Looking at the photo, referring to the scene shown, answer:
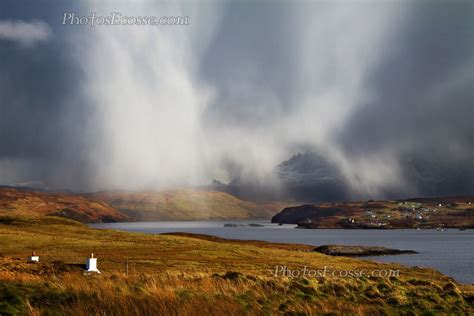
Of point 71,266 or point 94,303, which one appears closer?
point 94,303

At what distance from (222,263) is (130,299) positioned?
157ft

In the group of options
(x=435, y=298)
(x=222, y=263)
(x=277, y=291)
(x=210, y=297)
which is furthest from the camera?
(x=222, y=263)

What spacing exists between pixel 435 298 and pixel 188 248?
60485mm

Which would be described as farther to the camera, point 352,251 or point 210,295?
point 352,251

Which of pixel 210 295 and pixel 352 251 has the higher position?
pixel 210 295

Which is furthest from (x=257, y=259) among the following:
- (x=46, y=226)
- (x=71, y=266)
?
(x=46, y=226)

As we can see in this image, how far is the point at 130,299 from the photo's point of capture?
1655 centimetres

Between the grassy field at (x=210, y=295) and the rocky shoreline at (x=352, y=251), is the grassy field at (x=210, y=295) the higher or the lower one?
the higher one

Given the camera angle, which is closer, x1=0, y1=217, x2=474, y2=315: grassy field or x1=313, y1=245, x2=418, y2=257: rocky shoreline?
x1=0, y1=217, x2=474, y2=315: grassy field

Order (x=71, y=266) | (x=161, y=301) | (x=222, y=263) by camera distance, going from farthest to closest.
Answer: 1. (x=222, y=263)
2. (x=71, y=266)
3. (x=161, y=301)

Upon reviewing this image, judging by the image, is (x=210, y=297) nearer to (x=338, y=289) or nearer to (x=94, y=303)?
(x=94, y=303)

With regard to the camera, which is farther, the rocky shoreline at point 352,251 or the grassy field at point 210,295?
the rocky shoreline at point 352,251

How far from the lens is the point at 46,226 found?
118188 millimetres

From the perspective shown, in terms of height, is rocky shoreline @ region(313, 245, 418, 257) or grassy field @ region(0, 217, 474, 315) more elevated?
grassy field @ region(0, 217, 474, 315)
